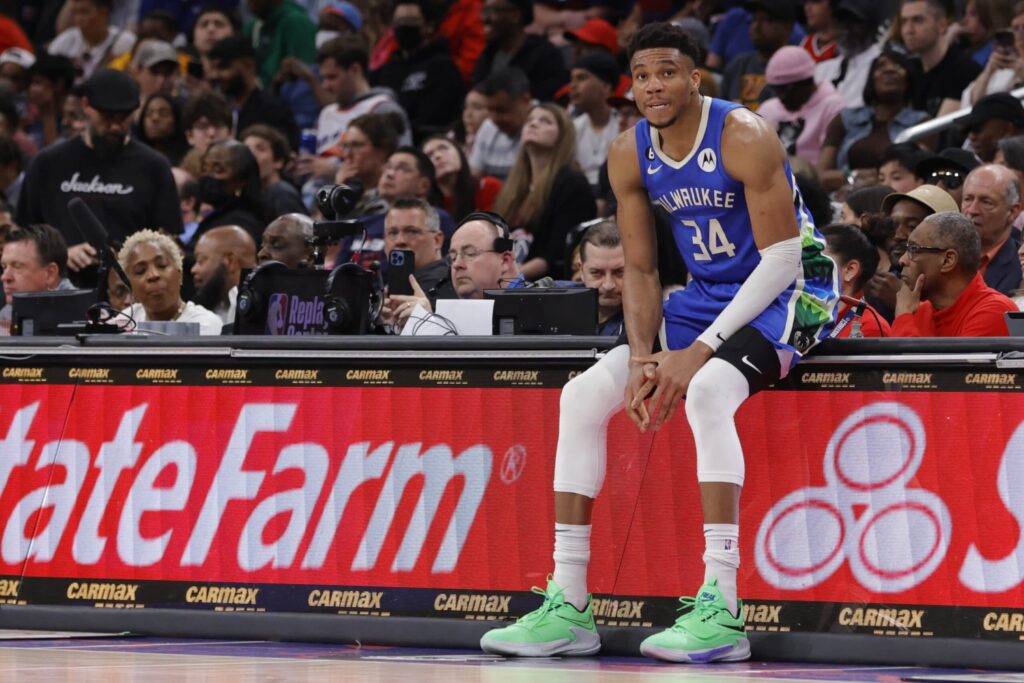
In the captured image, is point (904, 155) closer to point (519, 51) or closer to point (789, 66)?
point (789, 66)

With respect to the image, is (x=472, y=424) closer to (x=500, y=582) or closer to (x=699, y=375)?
(x=500, y=582)

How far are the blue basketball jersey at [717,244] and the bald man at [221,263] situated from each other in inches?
196

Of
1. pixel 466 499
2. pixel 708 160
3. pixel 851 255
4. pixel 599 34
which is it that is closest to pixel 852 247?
pixel 851 255

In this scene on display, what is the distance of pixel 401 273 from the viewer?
870 centimetres

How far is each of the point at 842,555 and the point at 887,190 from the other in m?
3.54

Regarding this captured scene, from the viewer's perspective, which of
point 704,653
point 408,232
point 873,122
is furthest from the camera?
point 873,122

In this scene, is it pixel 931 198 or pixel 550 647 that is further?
pixel 931 198

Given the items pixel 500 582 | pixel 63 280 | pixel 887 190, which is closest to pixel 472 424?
pixel 500 582

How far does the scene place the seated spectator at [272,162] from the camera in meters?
12.9

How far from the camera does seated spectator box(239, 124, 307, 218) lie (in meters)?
12.9

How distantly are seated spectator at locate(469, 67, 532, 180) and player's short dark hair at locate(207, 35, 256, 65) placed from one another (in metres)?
2.81

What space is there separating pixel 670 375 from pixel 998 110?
5.00 m

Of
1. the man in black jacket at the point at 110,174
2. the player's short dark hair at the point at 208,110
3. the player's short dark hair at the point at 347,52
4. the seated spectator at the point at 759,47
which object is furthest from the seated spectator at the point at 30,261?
the seated spectator at the point at 759,47

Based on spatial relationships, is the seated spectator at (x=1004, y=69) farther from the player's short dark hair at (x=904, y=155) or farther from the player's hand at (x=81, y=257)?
the player's hand at (x=81, y=257)
